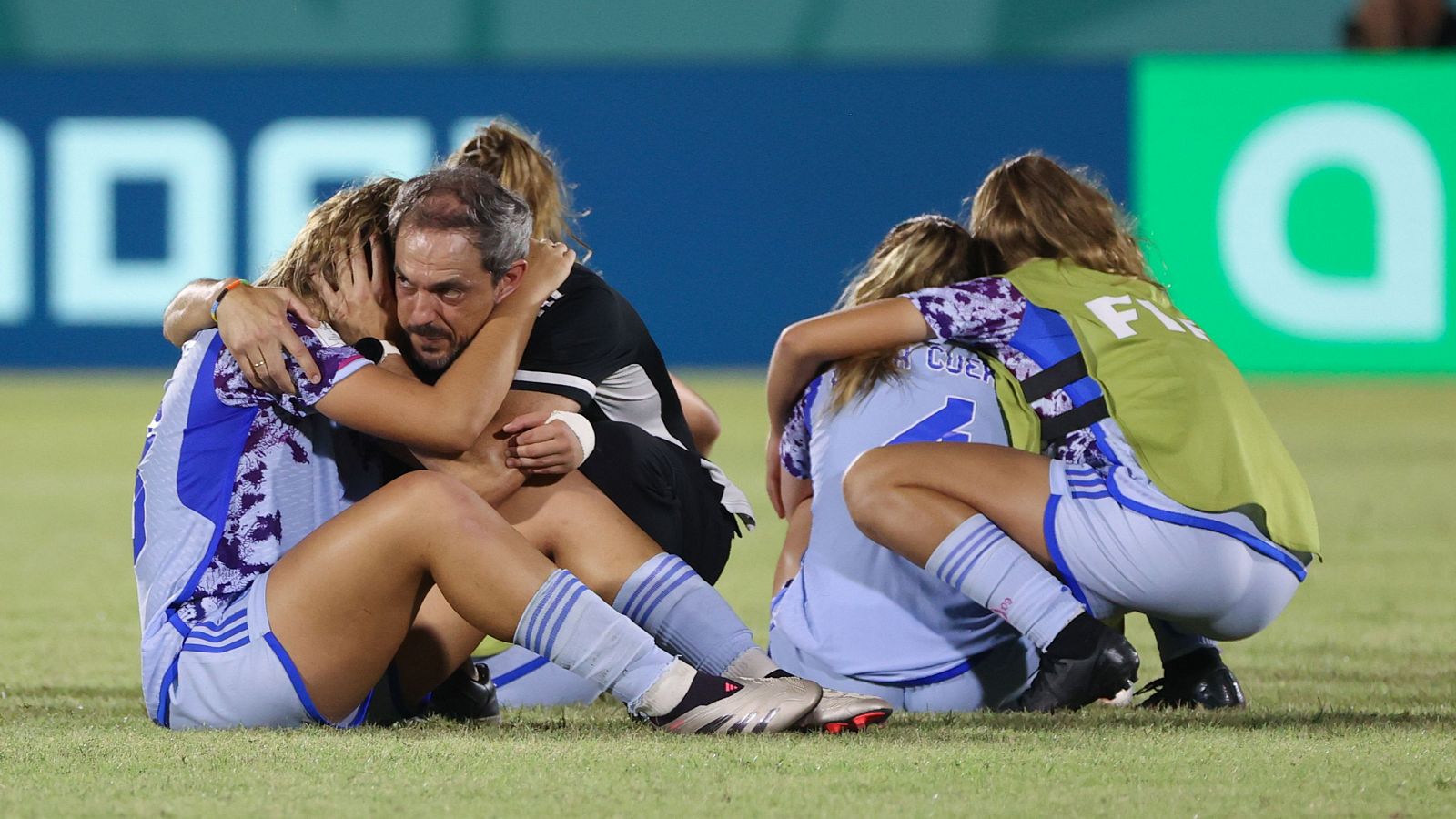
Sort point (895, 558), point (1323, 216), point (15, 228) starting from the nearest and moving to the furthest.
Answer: point (895, 558) → point (1323, 216) → point (15, 228)

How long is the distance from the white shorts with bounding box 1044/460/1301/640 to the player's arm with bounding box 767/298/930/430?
0.32 meters

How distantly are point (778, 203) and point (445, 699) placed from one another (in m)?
8.23

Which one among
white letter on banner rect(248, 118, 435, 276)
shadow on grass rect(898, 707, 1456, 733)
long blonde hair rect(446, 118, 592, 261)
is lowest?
shadow on grass rect(898, 707, 1456, 733)

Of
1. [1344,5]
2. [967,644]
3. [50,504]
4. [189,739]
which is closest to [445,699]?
[189,739]

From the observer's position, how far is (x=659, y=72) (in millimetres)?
11055

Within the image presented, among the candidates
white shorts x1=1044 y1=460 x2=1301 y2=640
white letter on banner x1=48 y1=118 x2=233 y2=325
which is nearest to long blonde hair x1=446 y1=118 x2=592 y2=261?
white shorts x1=1044 y1=460 x2=1301 y2=640

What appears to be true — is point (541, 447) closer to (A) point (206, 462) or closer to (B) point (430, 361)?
(B) point (430, 361)

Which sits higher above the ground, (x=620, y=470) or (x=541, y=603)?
(x=620, y=470)

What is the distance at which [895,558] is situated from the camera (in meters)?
3.21

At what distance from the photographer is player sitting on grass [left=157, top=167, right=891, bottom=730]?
2.90 meters

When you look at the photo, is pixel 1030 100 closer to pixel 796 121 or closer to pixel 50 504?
pixel 796 121

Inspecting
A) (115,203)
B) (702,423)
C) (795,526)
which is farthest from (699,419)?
(115,203)

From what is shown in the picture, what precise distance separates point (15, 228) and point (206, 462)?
8.33 m

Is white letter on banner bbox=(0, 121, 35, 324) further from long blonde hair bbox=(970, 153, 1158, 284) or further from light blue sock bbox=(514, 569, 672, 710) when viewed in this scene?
light blue sock bbox=(514, 569, 672, 710)
